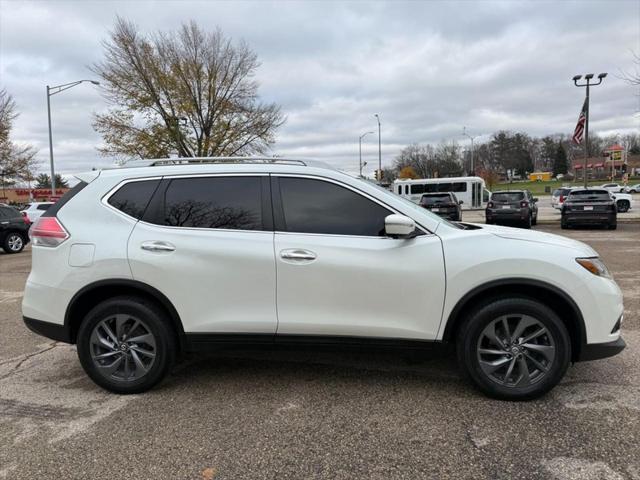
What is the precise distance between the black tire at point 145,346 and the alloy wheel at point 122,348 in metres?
0.02

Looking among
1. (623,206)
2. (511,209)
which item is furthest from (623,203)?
(511,209)

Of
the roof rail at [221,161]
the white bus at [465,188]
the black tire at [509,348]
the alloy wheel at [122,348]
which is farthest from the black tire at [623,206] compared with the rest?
the alloy wheel at [122,348]

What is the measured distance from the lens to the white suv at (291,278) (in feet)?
11.1

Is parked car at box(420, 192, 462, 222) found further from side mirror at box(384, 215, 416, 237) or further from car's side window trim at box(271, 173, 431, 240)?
side mirror at box(384, 215, 416, 237)

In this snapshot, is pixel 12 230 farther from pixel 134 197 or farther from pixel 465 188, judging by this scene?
pixel 465 188

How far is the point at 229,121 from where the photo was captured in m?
27.9

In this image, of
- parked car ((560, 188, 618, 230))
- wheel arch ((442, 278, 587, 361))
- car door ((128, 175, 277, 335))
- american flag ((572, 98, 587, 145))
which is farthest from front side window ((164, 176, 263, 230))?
american flag ((572, 98, 587, 145))

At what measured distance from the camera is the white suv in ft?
11.1

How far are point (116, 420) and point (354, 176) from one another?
8.10 ft

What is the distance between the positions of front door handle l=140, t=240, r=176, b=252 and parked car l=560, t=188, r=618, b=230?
17465mm

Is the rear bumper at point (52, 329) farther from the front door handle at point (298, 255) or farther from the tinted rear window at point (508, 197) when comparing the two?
the tinted rear window at point (508, 197)

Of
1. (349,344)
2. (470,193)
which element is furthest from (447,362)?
(470,193)

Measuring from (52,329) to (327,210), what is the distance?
92.3 inches

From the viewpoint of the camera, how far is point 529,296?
3430mm
